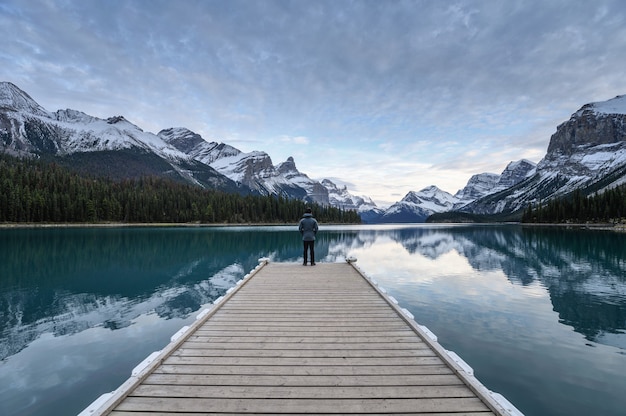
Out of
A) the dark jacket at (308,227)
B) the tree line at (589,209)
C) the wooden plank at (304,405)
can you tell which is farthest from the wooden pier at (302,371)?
the tree line at (589,209)

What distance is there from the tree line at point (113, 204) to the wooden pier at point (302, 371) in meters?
114

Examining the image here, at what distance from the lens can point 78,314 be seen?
15773 mm

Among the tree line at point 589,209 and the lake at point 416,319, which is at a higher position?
the tree line at point 589,209

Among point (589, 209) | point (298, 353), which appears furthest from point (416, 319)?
point (589, 209)

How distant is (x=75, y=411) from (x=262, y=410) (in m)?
5.54

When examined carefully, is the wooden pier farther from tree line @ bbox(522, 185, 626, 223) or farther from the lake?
tree line @ bbox(522, 185, 626, 223)

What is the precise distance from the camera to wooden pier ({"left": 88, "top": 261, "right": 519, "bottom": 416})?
5.26 m

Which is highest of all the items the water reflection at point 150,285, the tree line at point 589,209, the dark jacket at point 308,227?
the tree line at point 589,209

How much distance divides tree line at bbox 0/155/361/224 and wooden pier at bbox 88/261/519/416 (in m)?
114

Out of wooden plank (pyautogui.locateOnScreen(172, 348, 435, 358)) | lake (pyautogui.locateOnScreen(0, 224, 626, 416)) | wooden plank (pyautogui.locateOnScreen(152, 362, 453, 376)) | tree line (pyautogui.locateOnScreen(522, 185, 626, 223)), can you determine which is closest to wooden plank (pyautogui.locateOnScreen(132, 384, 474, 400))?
wooden plank (pyautogui.locateOnScreen(152, 362, 453, 376))

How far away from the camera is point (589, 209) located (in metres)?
112

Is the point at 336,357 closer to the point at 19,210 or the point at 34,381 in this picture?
the point at 34,381

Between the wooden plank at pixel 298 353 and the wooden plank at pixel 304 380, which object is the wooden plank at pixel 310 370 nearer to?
the wooden plank at pixel 304 380

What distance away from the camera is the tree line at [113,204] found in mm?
97438
